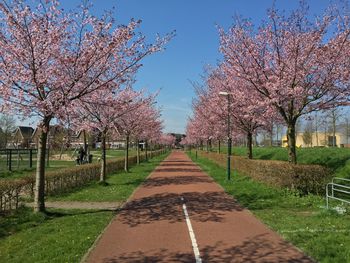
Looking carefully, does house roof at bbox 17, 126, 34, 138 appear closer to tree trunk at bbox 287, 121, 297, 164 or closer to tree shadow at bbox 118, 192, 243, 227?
tree shadow at bbox 118, 192, 243, 227

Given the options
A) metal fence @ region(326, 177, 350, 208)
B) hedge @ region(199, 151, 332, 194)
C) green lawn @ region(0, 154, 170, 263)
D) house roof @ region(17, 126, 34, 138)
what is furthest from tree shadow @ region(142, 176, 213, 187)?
house roof @ region(17, 126, 34, 138)

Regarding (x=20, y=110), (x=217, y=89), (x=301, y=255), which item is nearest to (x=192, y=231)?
(x=301, y=255)

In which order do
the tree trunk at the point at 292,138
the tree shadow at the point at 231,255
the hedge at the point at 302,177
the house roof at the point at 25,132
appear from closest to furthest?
the tree shadow at the point at 231,255 → the hedge at the point at 302,177 → the tree trunk at the point at 292,138 → the house roof at the point at 25,132

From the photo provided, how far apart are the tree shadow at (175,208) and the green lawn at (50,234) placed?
0.75 metres

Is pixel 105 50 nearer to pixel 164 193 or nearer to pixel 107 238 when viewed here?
pixel 107 238

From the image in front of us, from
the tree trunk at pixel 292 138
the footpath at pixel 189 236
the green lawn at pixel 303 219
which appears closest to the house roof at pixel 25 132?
the tree trunk at pixel 292 138

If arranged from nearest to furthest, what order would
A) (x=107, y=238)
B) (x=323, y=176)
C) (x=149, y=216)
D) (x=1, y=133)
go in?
(x=107, y=238) → (x=149, y=216) → (x=323, y=176) → (x=1, y=133)

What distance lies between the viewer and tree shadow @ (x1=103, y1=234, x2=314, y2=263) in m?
7.08

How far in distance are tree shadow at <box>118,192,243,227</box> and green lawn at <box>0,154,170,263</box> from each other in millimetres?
753

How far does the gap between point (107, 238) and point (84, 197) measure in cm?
704

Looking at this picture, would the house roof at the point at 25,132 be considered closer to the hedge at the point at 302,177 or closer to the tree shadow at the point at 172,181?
the tree shadow at the point at 172,181

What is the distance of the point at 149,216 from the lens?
11.6 metres

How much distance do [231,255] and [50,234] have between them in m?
4.14

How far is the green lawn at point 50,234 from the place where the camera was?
745 centimetres
